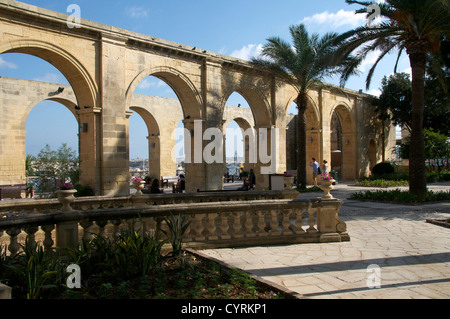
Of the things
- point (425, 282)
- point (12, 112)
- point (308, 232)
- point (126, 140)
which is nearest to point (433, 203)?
point (308, 232)

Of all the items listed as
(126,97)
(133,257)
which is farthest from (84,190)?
(133,257)

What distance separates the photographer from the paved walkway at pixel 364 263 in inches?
148

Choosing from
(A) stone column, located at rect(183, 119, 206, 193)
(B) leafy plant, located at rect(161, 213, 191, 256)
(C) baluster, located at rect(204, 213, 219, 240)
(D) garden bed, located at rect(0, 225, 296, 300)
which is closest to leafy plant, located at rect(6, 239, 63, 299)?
(D) garden bed, located at rect(0, 225, 296, 300)

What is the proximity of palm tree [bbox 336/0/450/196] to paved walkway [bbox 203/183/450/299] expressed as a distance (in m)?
5.19

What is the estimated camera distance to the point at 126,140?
1280 cm

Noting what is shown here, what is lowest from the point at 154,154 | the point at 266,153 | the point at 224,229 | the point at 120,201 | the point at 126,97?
the point at 224,229

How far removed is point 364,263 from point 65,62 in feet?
34.5

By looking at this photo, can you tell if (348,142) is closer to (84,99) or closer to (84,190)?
(84,99)

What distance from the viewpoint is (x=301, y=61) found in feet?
50.6

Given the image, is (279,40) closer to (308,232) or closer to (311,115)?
(311,115)

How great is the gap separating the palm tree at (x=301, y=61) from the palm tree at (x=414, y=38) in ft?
7.72

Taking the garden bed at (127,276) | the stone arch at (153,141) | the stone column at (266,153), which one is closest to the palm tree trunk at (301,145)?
the stone column at (266,153)

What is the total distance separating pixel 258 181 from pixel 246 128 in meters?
9.96

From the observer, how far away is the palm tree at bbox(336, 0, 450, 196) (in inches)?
431
